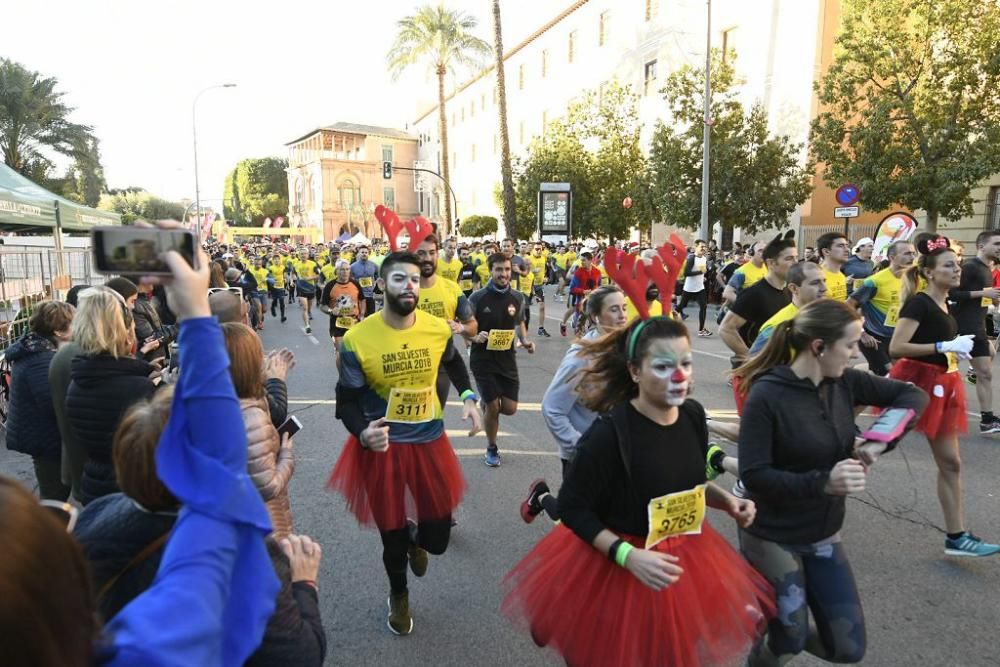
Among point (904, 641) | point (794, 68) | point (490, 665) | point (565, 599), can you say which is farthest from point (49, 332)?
point (794, 68)

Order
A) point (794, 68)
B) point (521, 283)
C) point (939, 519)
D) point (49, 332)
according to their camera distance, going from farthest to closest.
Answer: point (794, 68)
point (521, 283)
point (939, 519)
point (49, 332)

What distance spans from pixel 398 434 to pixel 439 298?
3262 mm

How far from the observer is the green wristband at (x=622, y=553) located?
2230 millimetres

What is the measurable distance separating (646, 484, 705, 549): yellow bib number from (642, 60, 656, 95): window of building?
Result: 33900 mm

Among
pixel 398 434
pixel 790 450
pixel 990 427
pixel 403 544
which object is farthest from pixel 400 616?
pixel 990 427

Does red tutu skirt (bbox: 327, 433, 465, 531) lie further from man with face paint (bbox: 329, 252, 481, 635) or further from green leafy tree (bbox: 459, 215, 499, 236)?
green leafy tree (bbox: 459, 215, 499, 236)

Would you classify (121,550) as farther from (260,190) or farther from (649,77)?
(260,190)

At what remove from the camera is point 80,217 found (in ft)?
42.2

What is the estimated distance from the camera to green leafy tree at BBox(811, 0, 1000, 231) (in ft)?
55.6

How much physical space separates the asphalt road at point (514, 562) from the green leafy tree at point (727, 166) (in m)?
17.1

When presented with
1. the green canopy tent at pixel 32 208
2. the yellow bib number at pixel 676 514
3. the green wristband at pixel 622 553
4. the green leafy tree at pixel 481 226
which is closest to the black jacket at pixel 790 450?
the yellow bib number at pixel 676 514

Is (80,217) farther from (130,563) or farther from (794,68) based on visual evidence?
(794,68)

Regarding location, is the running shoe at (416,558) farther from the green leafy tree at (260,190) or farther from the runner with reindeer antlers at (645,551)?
the green leafy tree at (260,190)

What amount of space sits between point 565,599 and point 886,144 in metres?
20.3
